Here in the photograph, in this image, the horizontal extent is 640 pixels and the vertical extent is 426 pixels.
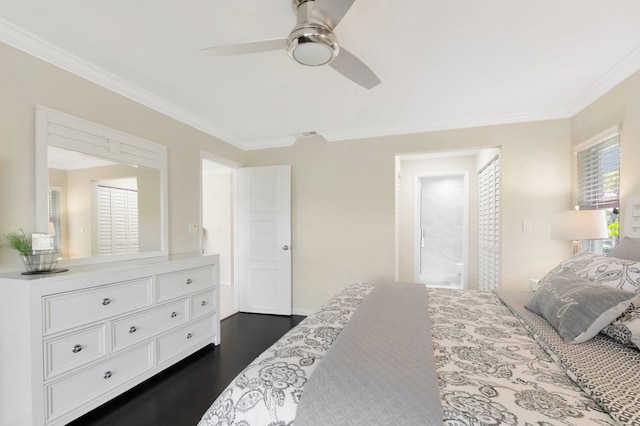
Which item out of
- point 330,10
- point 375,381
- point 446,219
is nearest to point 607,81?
point 330,10

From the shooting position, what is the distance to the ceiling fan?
1352 millimetres

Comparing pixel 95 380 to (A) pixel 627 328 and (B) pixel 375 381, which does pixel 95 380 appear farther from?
(A) pixel 627 328

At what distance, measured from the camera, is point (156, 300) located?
2203 millimetres

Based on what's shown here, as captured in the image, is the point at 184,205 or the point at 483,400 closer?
the point at 483,400

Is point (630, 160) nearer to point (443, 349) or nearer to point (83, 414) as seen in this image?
point (443, 349)

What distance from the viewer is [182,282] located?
2467 millimetres

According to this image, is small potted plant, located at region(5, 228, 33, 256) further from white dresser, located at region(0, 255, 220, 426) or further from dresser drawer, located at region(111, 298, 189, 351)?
dresser drawer, located at region(111, 298, 189, 351)

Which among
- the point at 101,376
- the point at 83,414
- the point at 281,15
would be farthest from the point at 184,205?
the point at 281,15

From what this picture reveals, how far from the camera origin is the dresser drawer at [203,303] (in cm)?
260

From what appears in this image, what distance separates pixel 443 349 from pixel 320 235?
8.51ft

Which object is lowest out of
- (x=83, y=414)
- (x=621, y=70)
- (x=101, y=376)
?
(x=83, y=414)

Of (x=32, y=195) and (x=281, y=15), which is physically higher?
(x=281, y=15)

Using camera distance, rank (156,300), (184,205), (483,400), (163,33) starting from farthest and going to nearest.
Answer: (184,205), (156,300), (163,33), (483,400)

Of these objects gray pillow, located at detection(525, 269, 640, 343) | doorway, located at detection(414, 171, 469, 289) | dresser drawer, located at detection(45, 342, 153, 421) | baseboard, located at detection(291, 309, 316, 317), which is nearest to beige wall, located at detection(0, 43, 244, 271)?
dresser drawer, located at detection(45, 342, 153, 421)
